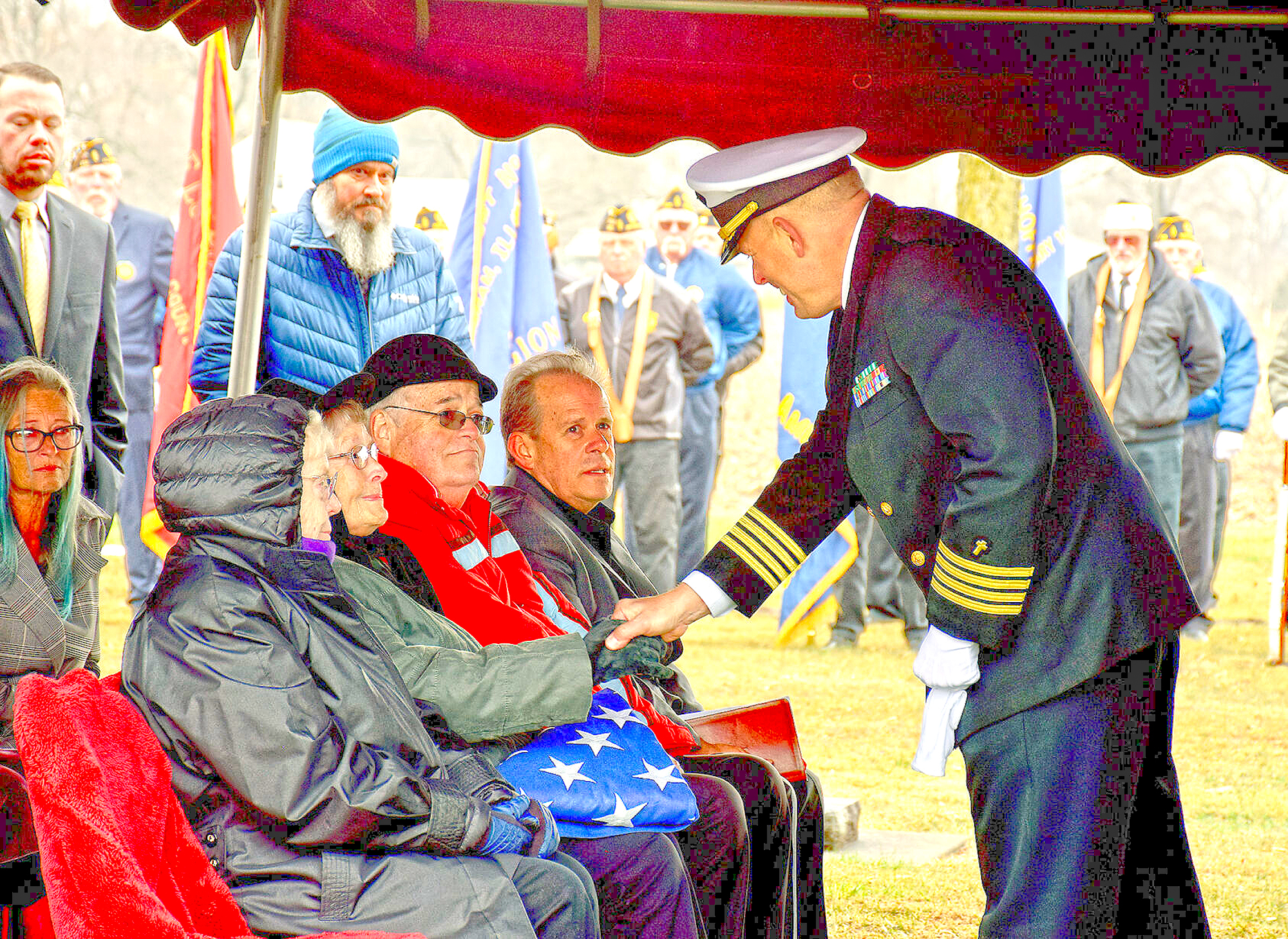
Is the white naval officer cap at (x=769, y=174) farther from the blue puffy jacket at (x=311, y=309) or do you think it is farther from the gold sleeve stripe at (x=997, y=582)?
the blue puffy jacket at (x=311, y=309)

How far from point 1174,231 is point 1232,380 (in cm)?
150

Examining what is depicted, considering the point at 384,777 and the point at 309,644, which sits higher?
the point at 309,644

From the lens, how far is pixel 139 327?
358 inches

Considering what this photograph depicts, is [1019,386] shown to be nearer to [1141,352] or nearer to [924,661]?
[924,661]

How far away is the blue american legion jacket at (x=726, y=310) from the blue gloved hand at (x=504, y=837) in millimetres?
7678

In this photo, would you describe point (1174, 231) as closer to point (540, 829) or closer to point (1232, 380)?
point (1232, 380)

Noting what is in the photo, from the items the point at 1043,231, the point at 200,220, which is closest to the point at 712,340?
the point at 1043,231

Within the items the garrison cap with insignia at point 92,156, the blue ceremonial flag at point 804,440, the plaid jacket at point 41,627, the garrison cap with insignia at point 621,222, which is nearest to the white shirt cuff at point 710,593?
the plaid jacket at point 41,627

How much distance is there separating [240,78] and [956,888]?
2088 centimetres

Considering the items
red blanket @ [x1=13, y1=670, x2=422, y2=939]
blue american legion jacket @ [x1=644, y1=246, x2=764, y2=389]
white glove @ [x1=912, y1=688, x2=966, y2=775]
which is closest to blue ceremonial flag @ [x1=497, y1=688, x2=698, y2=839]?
white glove @ [x1=912, y1=688, x2=966, y2=775]

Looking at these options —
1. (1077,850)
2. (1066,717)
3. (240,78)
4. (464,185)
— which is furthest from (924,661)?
(240,78)

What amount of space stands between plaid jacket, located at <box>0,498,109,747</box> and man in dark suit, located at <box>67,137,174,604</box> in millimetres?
5160

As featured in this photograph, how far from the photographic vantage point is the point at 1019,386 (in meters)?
2.45

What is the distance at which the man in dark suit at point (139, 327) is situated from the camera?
8.99 m
